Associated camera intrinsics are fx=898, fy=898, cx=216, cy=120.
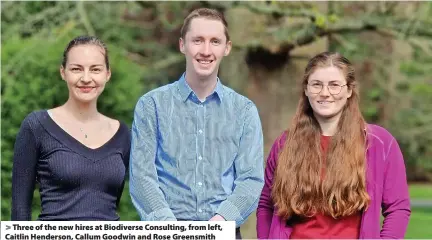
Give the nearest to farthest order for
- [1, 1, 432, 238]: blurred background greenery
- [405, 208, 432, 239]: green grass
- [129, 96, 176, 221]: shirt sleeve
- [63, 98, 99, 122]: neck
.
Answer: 1. [129, 96, 176, 221]: shirt sleeve
2. [63, 98, 99, 122]: neck
3. [1, 1, 432, 238]: blurred background greenery
4. [405, 208, 432, 239]: green grass

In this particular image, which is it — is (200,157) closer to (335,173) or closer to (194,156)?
(194,156)

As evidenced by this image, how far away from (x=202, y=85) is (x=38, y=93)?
14.4 feet

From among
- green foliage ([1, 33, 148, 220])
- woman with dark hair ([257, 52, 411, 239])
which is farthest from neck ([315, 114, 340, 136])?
green foliage ([1, 33, 148, 220])

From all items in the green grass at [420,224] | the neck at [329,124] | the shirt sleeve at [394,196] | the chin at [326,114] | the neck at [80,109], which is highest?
the neck at [80,109]

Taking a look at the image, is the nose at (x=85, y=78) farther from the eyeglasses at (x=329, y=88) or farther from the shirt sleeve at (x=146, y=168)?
the eyeglasses at (x=329, y=88)

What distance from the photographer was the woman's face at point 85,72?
3.90 m

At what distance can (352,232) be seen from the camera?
3801mm

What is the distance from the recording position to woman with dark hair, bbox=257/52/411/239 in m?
3.79

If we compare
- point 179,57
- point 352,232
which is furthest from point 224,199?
point 179,57

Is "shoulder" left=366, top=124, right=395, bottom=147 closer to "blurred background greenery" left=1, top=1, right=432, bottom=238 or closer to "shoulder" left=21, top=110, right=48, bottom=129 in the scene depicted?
"shoulder" left=21, top=110, right=48, bottom=129

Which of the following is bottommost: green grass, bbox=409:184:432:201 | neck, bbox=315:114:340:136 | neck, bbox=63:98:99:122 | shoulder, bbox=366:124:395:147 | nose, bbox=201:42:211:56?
green grass, bbox=409:184:432:201

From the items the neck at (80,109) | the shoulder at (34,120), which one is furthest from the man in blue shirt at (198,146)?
the shoulder at (34,120)

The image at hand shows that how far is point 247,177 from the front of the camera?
12.5 ft

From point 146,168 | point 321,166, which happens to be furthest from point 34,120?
point 321,166
